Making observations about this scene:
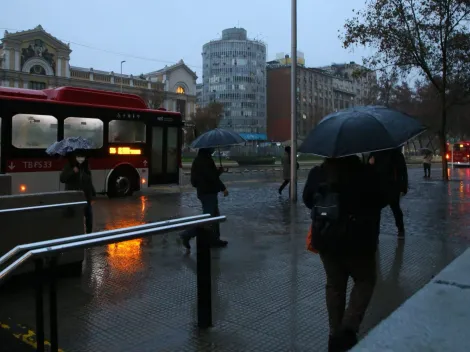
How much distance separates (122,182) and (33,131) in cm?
326

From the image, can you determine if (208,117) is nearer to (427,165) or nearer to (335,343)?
(427,165)

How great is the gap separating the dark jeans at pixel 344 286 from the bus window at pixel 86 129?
11651mm

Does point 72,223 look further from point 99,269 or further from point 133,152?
point 133,152

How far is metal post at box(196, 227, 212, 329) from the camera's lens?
167 inches

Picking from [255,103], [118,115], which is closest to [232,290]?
[118,115]

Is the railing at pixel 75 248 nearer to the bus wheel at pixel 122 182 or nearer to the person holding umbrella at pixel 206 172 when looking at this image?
the person holding umbrella at pixel 206 172

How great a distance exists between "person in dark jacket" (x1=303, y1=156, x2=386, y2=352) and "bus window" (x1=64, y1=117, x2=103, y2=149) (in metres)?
11.6

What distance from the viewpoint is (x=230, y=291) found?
214 inches

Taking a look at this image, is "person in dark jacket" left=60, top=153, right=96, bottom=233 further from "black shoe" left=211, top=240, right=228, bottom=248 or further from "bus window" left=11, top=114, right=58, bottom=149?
"bus window" left=11, top=114, right=58, bottom=149

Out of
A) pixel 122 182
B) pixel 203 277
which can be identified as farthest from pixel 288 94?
pixel 203 277

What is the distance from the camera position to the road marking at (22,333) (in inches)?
157

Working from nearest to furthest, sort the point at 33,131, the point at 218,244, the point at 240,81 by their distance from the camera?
the point at 218,244 → the point at 33,131 → the point at 240,81

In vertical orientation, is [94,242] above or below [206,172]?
below

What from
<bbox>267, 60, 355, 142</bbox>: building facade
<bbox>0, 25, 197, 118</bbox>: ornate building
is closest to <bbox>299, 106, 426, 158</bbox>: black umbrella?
<bbox>0, 25, 197, 118</bbox>: ornate building
